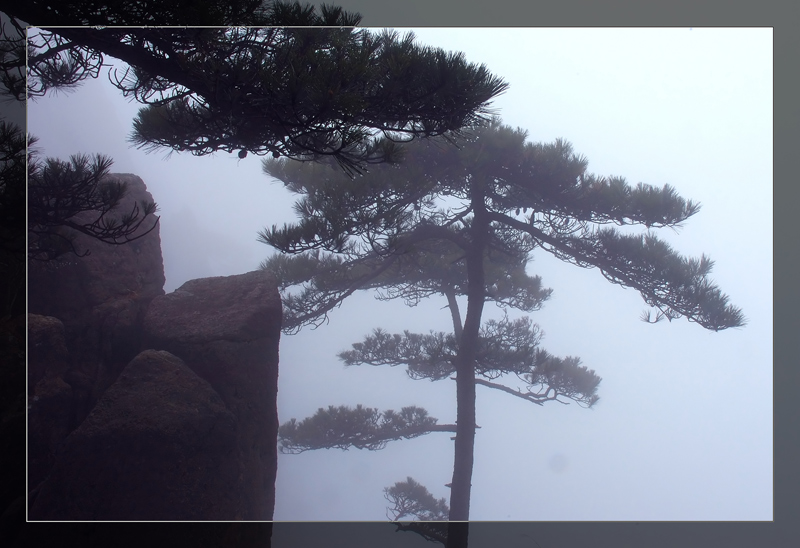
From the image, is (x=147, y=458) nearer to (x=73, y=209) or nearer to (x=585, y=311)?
(x=73, y=209)

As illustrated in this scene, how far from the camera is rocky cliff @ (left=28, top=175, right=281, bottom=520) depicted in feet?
6.54

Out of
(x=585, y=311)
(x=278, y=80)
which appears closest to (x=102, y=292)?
(x=278, y=80)

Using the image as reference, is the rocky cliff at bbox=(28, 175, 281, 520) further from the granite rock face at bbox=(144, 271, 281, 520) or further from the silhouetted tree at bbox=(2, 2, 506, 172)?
the silhouetted tree at bbox=(2, 2, 506, 172)

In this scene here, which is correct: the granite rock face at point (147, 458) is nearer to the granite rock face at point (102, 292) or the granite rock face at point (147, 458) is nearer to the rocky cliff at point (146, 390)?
the rocky cliff at point (146, 390)

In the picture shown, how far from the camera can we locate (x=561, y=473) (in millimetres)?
2053

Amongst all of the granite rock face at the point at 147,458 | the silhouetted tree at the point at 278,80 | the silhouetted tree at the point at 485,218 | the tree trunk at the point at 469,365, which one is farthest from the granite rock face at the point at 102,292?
the tree trunk at the point at 469,365

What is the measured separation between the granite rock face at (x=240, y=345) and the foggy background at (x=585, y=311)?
0.06 meters

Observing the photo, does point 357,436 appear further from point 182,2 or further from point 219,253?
point 182,2

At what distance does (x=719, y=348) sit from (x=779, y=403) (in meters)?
0.74

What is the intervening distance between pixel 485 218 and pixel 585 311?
52cm

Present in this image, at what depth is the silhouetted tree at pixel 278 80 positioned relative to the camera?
174 cm

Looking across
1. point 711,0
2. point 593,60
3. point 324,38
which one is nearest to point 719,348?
point 593,60

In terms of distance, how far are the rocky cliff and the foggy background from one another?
9 cm

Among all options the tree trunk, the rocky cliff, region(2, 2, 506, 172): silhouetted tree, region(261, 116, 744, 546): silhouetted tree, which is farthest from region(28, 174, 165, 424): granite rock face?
the tree trunk
